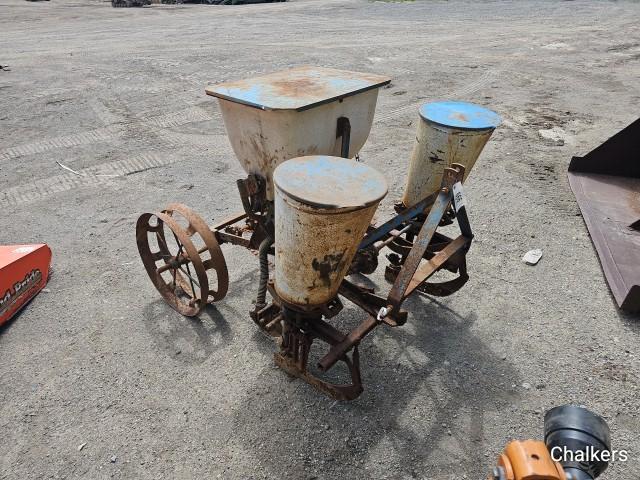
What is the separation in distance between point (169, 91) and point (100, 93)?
116cm

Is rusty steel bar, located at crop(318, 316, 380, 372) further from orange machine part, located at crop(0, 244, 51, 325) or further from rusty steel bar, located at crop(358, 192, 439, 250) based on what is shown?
orange machine part, located at crop(0, 244, 51, 325)

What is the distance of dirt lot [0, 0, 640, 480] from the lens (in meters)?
2.24

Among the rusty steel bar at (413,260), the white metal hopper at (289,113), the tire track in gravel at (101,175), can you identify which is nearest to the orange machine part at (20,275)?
the tire track in gravel at (101,175)

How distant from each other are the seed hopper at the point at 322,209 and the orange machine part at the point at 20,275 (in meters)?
0.79

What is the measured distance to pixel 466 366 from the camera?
2.70 meters

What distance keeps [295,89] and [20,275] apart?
2.30m

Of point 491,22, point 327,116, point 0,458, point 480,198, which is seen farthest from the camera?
point 491,22

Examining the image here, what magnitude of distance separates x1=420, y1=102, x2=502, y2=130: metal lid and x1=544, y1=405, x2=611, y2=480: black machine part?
1794mm

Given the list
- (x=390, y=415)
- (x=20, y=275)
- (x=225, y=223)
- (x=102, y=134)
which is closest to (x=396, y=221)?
(x=390, y=415)

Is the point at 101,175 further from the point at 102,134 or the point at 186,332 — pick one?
the point at 186,332

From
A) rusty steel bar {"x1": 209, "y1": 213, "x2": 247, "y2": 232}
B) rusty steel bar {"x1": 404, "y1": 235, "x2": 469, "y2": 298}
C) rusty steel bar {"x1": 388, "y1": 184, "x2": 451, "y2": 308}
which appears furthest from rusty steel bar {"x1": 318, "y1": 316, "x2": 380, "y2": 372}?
rusty steel bar {"x1": 209, "y1": 213, "x2": 247, "y2": 232}

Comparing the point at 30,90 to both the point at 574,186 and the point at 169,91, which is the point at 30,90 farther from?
the point at 574,186

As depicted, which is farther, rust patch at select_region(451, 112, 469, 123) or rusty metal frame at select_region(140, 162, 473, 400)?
rust patch at select_region(451, 112, 469, 123)

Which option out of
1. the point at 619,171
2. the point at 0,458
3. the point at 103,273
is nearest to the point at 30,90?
the point at 103,273
